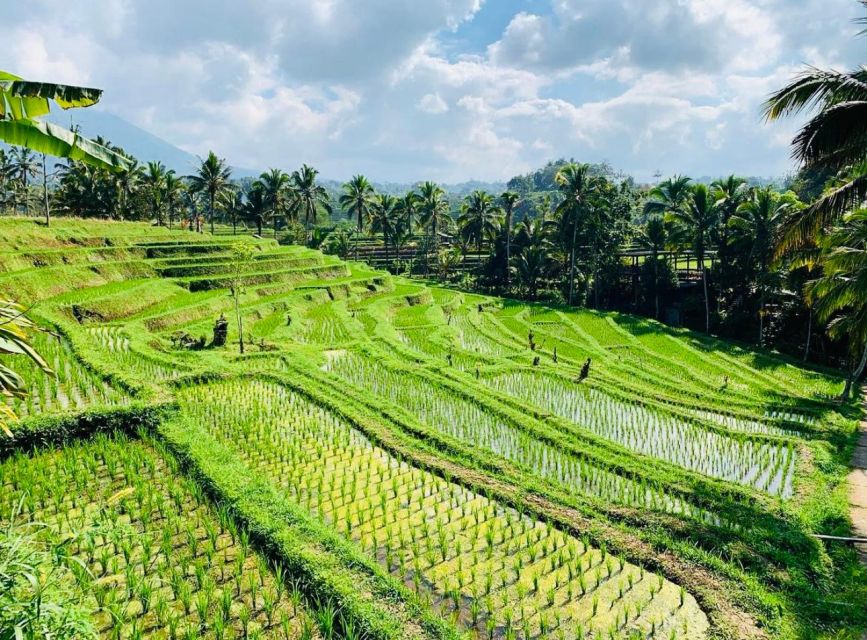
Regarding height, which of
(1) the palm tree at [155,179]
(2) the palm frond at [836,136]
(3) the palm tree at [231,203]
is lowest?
(2) the palm frond at [836,136]

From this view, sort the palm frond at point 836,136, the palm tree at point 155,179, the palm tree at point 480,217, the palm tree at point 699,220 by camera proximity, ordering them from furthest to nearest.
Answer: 1. the palm tree at point 480,217
2. the palm tree at point 155,179
3. the palm tree at point 699,220
4. the palm frond at point 836,136

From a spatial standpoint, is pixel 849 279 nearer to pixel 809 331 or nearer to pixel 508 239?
pixel 809 331

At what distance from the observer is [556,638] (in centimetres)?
507

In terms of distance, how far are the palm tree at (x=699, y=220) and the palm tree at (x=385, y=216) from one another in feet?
83.8

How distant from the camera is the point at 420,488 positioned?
8188 millimetres

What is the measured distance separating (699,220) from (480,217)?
16.3m

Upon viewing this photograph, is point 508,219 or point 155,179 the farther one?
point 155,179

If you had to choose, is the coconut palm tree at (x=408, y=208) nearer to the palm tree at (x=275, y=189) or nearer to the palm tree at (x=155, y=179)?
the palm tree at (x=275, y=189)

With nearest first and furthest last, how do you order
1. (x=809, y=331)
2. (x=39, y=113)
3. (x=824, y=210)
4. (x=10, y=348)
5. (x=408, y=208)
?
(x=10, y=348) → (x=39, y=113) → (x=824, y=210) → (x=809, y=331) → (x=408, y=208)

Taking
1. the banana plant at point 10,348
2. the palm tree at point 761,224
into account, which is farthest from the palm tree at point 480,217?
the banana plant at point 10,348

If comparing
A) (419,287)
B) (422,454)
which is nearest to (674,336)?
(419,287)

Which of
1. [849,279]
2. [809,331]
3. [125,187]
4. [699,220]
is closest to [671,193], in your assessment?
[699,220]

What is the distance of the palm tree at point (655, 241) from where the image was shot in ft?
97.3

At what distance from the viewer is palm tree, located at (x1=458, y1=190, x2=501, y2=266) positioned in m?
39.3
